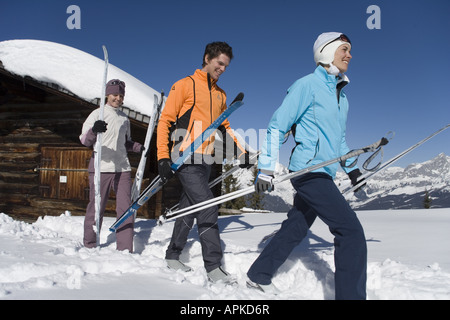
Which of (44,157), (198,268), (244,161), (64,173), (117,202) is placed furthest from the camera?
(44,157)

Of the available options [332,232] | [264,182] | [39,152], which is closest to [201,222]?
[264,182]

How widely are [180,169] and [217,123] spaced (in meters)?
0.58

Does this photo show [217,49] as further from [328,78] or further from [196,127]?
[328,78]

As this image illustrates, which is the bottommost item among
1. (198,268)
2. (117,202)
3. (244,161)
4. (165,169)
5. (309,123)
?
(198,268)

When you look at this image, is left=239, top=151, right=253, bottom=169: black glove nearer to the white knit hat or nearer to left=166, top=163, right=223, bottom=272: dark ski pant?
left=166, top=163, right=223, bottom=272: dark ski pant

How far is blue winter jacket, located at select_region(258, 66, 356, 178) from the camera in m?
2.41

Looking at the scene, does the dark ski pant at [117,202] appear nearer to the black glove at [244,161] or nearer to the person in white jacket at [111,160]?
the person in white jacket at [111,160]

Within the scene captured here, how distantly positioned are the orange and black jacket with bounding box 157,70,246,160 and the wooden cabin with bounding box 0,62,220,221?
15.8ft

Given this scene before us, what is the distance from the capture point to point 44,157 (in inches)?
349

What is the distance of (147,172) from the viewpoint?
7.80 metres

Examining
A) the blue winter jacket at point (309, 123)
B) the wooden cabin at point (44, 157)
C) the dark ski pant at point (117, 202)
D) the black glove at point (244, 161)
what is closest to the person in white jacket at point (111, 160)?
the dark ski pant at point (117, 202)

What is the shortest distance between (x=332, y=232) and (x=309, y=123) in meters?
0.82

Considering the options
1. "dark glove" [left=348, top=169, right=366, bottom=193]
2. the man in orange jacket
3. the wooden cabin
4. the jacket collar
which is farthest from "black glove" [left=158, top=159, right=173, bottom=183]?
the wooden cabin
